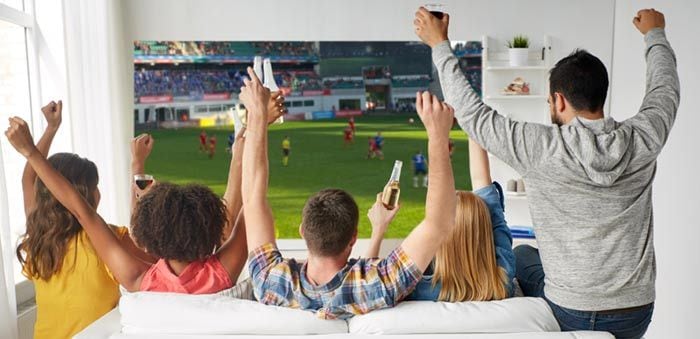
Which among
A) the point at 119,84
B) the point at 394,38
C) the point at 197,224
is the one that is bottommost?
the point at 197,224

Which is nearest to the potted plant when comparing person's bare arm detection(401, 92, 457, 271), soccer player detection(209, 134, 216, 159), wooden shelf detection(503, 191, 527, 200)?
wooden shelf detection(503, 191, 527, 200)

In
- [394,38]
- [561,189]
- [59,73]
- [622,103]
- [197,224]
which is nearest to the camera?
[561,189]

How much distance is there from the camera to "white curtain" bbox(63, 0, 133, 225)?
185 inches

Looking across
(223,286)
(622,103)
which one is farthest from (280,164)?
(223,286)

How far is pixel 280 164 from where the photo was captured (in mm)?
6016

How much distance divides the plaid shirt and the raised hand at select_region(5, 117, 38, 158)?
751 mm

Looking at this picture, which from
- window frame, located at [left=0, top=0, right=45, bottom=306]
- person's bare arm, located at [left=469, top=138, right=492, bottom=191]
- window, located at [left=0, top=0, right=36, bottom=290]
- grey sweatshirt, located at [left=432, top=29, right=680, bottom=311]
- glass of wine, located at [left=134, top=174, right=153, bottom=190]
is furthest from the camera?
window frame, located at [left=0, top=0, right=45, bottom=306]

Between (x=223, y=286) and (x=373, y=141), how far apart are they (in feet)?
13.2

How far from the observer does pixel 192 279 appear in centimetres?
212

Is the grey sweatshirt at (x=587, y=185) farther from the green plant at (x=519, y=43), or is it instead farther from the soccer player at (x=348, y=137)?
the soccer player at (x=348, y=137)

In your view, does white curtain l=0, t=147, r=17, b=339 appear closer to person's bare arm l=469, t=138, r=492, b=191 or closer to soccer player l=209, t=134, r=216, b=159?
person's bare arm l=469, t=138, r=492, b=191

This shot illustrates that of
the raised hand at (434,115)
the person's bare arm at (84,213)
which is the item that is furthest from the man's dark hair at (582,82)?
the person's bare arm at (84,213)

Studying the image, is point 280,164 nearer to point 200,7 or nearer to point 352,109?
point 352,109

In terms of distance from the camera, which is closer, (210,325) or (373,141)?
(210,325)
